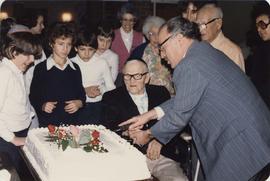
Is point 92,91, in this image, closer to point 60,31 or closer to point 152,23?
point 60,31

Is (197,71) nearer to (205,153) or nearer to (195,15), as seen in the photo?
(205,153)

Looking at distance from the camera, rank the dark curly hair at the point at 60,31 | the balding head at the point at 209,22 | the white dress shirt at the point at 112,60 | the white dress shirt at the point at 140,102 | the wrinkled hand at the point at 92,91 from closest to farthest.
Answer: the white dress shirt at the point at 140,102 → the dark curly hair at the point at 60,31 → the balding head at the point at 209,22 → the wrinkled hand at the point at 92,91 → the white dress shirt at the point at 112,60

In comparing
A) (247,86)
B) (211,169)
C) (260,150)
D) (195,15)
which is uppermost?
(195,15)

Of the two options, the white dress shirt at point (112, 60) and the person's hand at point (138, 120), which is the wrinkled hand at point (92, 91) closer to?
the white dress shirt at point (112, 60)

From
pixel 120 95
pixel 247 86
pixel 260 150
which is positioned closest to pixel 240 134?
pixel 260 150

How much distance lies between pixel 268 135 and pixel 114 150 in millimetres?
1112

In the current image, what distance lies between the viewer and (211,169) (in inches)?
115

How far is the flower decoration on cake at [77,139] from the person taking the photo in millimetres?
2961

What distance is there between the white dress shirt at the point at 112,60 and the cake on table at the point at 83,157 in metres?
1.94

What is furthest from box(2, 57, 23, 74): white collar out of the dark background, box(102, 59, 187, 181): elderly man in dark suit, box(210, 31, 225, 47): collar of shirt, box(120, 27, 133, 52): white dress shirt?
box(120, 27, 133, 52): white dress shirt

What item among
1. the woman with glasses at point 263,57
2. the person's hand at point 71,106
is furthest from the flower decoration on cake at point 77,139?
the woman with glasses at point 263,57

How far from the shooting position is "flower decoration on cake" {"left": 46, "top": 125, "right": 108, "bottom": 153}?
2.96m

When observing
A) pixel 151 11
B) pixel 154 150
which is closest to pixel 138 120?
pixel 154 150

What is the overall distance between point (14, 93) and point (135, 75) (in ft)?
4.01
